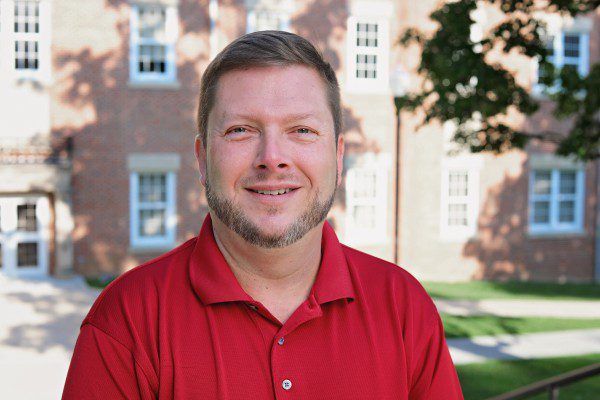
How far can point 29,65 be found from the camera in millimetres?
17734

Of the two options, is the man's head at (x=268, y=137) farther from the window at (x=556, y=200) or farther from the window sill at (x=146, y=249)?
the window at (x=556, y=200)

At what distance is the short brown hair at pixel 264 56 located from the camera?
211 cm

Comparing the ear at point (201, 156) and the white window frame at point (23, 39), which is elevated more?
the white window frame at point (23, 39)

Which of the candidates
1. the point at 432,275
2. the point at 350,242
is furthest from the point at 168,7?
the point at 432,275

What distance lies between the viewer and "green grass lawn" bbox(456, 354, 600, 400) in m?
8.84

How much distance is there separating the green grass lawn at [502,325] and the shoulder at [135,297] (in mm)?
10821

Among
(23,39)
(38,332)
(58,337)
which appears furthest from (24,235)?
(58,337)

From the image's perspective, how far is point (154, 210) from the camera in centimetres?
1855

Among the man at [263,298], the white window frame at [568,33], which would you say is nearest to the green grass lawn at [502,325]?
the white window frame at [568,33]

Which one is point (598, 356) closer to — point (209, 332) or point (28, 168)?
point (209, 332)

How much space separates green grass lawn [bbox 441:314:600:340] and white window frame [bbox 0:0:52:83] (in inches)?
436

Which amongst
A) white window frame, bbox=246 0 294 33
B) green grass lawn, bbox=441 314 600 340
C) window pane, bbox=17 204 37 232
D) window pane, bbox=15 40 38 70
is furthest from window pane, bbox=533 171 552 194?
window pane, bbox=15 40 38 70

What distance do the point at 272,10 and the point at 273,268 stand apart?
17435mm

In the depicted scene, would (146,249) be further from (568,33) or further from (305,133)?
(305,133)
